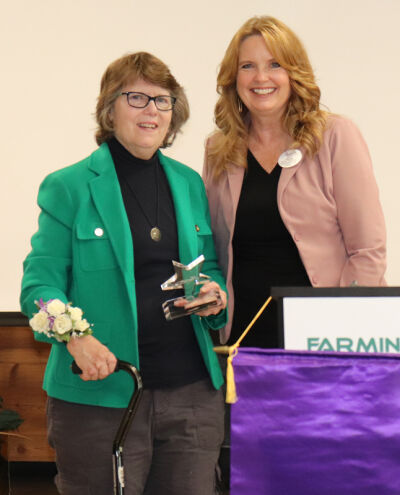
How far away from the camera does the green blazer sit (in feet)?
5.60

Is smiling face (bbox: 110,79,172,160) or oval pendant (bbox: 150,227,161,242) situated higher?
smiling face (bbox: 110,79,172,160)

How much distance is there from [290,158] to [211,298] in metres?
0.57

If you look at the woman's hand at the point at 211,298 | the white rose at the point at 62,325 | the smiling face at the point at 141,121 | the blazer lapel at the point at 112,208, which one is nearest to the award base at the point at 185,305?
the woman's hand at the point at 211,298

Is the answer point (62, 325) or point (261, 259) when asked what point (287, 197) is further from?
point (62, 325)

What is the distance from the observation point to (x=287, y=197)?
2.02 m

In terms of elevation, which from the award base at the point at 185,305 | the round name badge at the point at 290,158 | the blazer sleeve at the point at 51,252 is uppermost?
the round name badge at the point at 290,158

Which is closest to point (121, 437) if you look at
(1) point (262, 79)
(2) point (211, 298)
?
(2) point (211, 298)

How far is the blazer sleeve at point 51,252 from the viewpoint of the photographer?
1691 mm

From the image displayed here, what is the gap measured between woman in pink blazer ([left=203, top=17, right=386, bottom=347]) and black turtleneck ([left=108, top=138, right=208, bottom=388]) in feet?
0.93

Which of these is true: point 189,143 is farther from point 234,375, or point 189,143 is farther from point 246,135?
point 234,375

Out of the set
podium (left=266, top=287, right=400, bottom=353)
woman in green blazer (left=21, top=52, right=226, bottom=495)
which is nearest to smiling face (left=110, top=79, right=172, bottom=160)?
woman in green blazer (left=21, top=52, right=226, bottom=495)

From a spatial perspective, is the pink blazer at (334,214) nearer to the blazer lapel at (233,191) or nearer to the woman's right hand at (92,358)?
the blazer lapel at (233,191)

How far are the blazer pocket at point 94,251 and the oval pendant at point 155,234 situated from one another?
119mm

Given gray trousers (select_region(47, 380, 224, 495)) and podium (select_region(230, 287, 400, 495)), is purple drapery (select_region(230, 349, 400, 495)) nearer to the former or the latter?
podium (select_region(230, 287, 400, 495))
